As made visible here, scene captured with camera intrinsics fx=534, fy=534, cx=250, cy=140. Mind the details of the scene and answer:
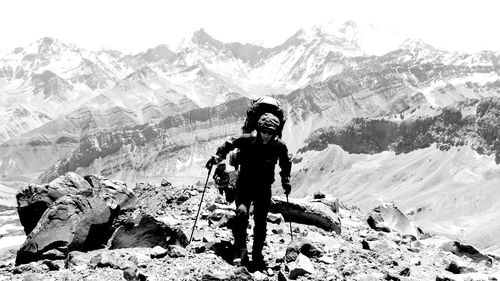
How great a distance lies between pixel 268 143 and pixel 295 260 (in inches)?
115

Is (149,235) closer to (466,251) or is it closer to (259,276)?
(259,276)

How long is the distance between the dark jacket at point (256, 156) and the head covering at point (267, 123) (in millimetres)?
302

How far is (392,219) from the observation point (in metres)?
23.2

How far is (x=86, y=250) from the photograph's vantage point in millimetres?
15031

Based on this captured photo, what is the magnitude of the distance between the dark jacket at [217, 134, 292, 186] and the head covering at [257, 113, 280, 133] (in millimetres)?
302

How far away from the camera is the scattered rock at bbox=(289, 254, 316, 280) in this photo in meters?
11.8

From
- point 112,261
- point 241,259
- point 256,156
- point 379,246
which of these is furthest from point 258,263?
point 379,246

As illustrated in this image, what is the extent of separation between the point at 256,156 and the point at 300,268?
10.0 ft

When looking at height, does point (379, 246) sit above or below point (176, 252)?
below

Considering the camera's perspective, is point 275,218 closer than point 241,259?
No

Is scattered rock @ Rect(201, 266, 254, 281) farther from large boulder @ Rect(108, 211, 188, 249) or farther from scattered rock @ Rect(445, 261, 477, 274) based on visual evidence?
scattered rock @ Rect(445, 261, 477, 274)

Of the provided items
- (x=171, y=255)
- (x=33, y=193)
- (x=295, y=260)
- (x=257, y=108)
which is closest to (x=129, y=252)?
(x=171, y=255)

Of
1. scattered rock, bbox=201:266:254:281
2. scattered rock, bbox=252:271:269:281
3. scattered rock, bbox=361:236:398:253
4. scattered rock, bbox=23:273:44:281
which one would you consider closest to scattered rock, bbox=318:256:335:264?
scattered rock, bbox=252:271:269:281

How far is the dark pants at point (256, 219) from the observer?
1272cm
